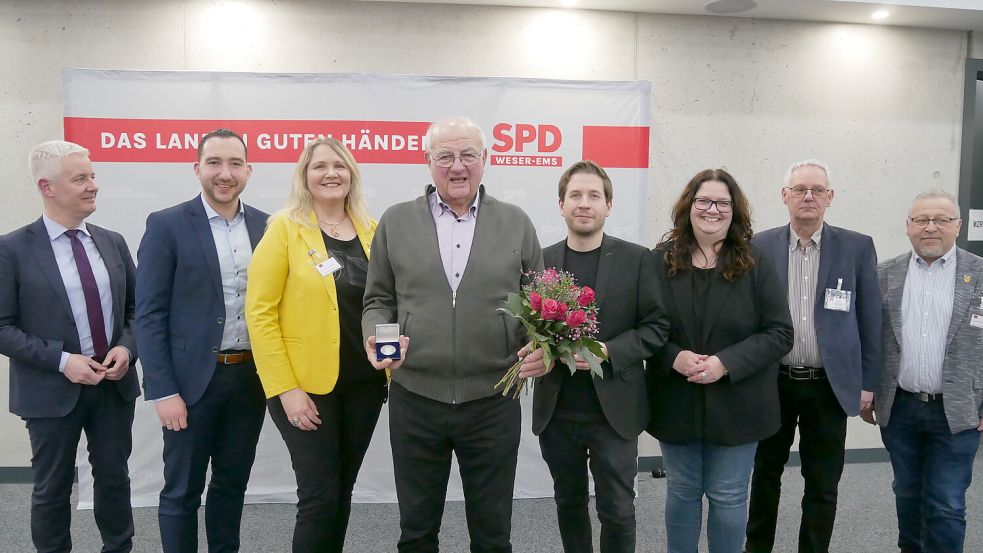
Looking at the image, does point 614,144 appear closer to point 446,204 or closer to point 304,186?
point 446,204

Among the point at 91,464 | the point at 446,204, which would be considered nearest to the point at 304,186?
the point at 446,204

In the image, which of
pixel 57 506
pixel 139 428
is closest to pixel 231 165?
pixel 57 506

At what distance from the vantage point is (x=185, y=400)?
250 cm

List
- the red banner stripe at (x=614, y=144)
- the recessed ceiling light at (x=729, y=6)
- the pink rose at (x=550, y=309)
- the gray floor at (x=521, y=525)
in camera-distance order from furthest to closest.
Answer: the recessed ceiling light at (x=729, y=6)
the red banner stripe at (x=614, y=144)
the gray floor at (x=521, y=525)
the pink rose at (x=550, y=309)

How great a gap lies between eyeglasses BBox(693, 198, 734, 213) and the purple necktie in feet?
8.19

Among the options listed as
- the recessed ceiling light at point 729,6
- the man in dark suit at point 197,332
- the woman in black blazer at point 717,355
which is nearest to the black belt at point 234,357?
the man in dark suit at point 197,332

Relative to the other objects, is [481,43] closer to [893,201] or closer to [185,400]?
[185,400]

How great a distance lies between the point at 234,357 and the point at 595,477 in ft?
5.05

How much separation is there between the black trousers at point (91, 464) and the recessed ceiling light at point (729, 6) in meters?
Result: 4.11

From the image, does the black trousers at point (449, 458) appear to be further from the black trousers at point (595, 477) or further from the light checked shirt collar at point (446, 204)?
the light checked shirt collar at point (446, 204)

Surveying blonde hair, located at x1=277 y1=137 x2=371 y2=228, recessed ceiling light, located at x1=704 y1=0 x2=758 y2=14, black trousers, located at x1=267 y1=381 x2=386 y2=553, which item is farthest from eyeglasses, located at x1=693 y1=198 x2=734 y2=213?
recessed ceiling light, located at x1=704 y1=0 x2=758 y2=14

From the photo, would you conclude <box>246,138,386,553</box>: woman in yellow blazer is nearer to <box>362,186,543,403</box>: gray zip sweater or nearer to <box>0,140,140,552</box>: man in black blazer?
<box>362,186,543,403</box>: gray zip sweater

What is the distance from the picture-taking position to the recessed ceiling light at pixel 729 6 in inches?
162

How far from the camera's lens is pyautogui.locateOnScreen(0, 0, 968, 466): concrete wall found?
4.08 meters
